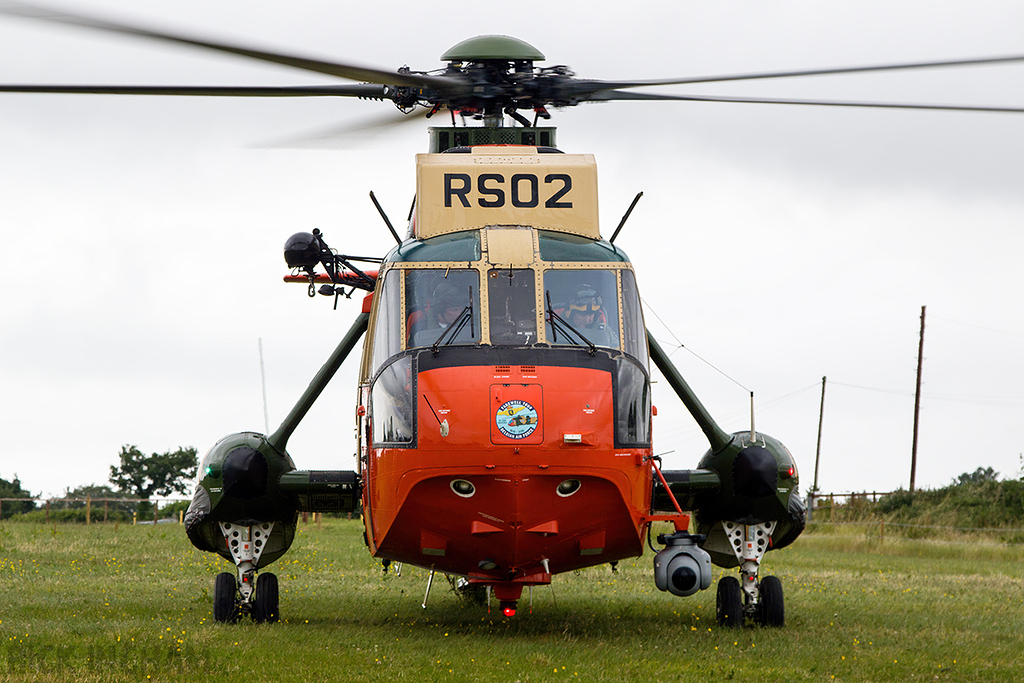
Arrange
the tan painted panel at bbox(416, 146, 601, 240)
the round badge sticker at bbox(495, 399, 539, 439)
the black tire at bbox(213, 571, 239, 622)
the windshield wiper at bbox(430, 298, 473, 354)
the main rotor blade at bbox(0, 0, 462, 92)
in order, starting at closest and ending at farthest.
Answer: the main rotor blade at bbox(0, 0, 462, 92) → the round badge sticker at bbox(495, 399, 539, 439) → the windshield wiper at bbox(430, 298, 473, 354) → the tan painted panel at bbox(416, 146, 601, 240) → the black tire at bbox(213, 571, 239, 622)

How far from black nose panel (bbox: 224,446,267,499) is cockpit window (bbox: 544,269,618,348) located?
450cm

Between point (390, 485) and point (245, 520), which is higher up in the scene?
point (390, 485)

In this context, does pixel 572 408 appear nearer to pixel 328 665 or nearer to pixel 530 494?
pixel 530 494

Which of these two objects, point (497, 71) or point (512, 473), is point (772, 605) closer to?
point (512, 473)

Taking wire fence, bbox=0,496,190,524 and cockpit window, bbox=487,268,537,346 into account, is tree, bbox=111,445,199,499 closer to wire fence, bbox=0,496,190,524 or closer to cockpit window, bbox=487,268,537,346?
wire fence, bbox=0,496,190,524

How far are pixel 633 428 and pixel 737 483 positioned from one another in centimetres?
347

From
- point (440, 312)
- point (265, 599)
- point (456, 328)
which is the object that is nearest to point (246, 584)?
point (265, 599)

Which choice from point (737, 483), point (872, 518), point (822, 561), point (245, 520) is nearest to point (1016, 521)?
point (872, 518)

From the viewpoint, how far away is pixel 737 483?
534 inches

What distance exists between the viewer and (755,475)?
1349 cm

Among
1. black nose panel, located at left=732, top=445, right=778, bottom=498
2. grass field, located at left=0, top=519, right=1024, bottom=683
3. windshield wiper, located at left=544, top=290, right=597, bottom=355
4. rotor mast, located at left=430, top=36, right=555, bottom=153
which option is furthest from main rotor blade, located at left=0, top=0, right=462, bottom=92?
black nose panel, located at left=732, top=445, right=778, bottom=498

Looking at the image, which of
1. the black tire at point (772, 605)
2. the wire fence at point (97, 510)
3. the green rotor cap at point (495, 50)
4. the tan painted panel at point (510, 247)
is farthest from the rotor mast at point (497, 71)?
the wire fence at point (97, 510)

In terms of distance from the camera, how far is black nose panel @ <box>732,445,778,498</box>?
44.2 ft

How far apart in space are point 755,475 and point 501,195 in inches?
171
